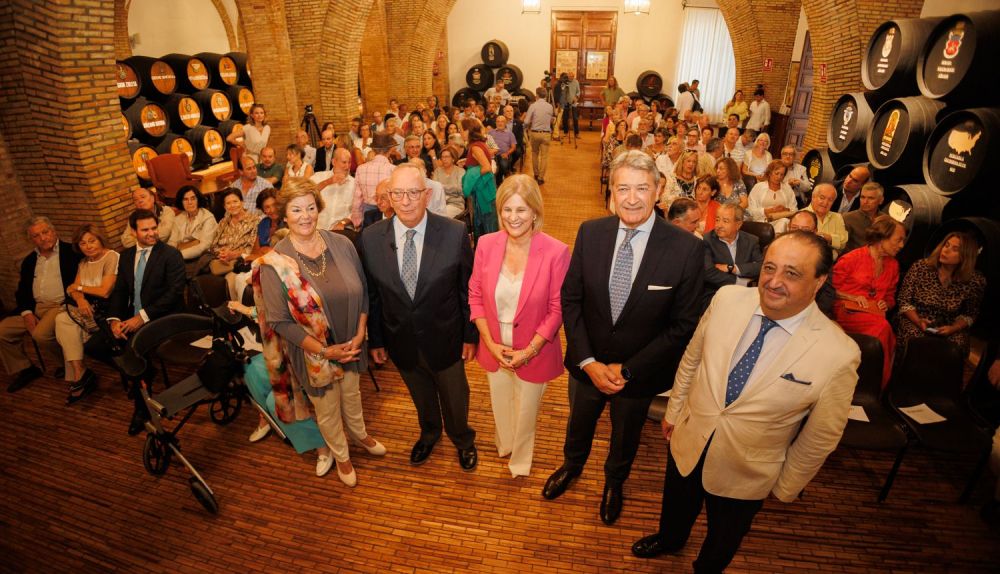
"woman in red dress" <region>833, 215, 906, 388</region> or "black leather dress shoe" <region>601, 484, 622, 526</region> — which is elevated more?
"woman in red dress" <region>833, 215, 906, 388</region>

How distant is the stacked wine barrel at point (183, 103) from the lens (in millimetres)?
8609

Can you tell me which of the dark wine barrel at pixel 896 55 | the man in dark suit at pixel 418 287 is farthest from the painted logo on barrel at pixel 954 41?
the man in dark suit at pixel 418 287

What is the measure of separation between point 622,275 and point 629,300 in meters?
0.13

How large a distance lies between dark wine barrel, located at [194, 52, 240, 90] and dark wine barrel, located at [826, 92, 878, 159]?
11.4 meters

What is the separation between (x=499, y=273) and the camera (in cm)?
262

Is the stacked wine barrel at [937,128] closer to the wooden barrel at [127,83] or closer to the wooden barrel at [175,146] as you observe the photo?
the wooden barrel at [175,146]

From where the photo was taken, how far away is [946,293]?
3.55 m

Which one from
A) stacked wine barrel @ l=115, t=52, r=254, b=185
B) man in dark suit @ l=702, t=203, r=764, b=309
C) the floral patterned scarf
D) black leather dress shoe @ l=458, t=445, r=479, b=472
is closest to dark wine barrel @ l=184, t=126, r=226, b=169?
stacked wine barrel @ l=115, t=52, r=254, b=185

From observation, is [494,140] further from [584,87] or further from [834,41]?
[584,87]

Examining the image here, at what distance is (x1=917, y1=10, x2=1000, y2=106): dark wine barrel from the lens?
4.13 metres

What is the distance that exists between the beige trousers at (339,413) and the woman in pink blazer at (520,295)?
2.84 ft

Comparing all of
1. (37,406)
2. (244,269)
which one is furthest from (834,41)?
(37,406)

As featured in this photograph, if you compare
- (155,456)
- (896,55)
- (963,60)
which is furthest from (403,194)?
(896,55)

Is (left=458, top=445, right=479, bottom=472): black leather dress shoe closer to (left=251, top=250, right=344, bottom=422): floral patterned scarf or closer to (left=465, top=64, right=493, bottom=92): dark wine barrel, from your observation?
(left=251, top=250, right=344, bottom=422): floral patterned scarf
